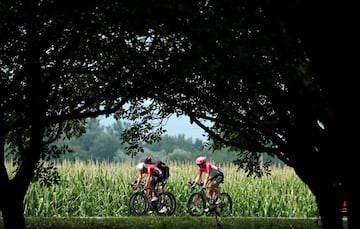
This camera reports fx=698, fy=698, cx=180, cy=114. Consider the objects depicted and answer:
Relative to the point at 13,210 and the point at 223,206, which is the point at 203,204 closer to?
the point at 223,206

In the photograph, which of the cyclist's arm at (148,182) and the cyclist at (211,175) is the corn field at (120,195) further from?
the cyclist's arm at (148,182)

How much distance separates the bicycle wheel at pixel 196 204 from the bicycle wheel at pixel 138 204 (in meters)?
1.22

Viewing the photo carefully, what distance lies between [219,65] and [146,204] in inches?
458

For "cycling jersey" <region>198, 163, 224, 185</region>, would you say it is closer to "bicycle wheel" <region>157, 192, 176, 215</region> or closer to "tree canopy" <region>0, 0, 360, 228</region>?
"bicycle wheel" <region>157, 192, 176, 215</region>

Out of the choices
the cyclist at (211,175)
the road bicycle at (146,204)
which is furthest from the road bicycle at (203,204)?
the road bicycle at (146,204)

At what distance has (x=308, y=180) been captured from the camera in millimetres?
9875

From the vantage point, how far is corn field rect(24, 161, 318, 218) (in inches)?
816

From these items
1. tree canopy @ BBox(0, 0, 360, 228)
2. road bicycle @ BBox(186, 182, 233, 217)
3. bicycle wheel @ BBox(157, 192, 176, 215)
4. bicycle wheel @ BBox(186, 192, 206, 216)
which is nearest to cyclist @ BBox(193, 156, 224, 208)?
road bicycle @ BBox(186, 182, 233, 217)

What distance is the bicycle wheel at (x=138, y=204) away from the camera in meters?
19.8

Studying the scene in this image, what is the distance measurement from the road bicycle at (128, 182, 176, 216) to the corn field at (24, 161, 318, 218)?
1.06m

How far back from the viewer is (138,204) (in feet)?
65.6

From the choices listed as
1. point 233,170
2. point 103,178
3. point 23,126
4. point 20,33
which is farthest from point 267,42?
point 233,170

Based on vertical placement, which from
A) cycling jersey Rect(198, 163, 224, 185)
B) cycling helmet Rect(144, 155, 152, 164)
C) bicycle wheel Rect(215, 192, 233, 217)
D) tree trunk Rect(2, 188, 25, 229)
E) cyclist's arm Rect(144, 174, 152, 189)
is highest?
cycling helmet Rect(144, 155, 152, 164)

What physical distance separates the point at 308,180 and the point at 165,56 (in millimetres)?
2672
